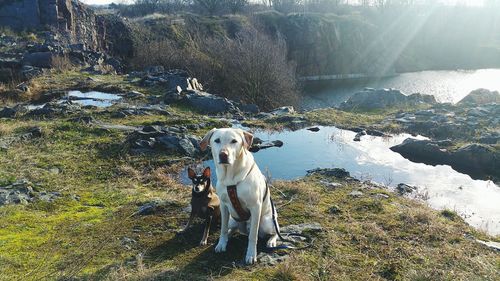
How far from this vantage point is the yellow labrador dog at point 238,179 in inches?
182

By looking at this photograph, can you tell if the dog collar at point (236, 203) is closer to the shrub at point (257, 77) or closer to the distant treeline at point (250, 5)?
the shrub at point (257, 77)

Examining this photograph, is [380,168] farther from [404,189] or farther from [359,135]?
[359,135]

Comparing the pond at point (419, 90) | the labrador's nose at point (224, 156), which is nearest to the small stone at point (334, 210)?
the labrador's nose at point (224, 156)

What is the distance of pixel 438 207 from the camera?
962cm

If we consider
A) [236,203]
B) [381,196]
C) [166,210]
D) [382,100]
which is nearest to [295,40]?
[382,100]

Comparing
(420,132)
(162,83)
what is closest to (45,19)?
(162,83)

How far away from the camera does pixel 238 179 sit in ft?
15.8

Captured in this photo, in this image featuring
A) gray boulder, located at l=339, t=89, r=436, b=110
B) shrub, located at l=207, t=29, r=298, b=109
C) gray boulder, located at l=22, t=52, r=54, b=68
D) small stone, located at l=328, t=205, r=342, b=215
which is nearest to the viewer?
small stone, located at l=328, t=205, r=342, b=215

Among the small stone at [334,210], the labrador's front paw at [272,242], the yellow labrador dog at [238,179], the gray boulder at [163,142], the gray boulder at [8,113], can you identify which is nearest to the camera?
the yellow labrador dog at [238,179]

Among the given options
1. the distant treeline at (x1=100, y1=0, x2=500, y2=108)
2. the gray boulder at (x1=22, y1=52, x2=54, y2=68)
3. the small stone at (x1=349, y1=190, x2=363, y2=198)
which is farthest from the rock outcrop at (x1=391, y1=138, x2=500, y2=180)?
the gray boulder at (x1=22, y1=52, x2=54, y2=68)

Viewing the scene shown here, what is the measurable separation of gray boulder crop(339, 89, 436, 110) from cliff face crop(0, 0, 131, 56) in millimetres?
27059

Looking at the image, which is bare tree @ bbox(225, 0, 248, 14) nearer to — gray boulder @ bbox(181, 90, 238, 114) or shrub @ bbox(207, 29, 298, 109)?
shrub @ bbox(207, 29, 298, 109)

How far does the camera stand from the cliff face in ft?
133

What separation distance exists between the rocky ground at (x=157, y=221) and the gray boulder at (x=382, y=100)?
13.4m
